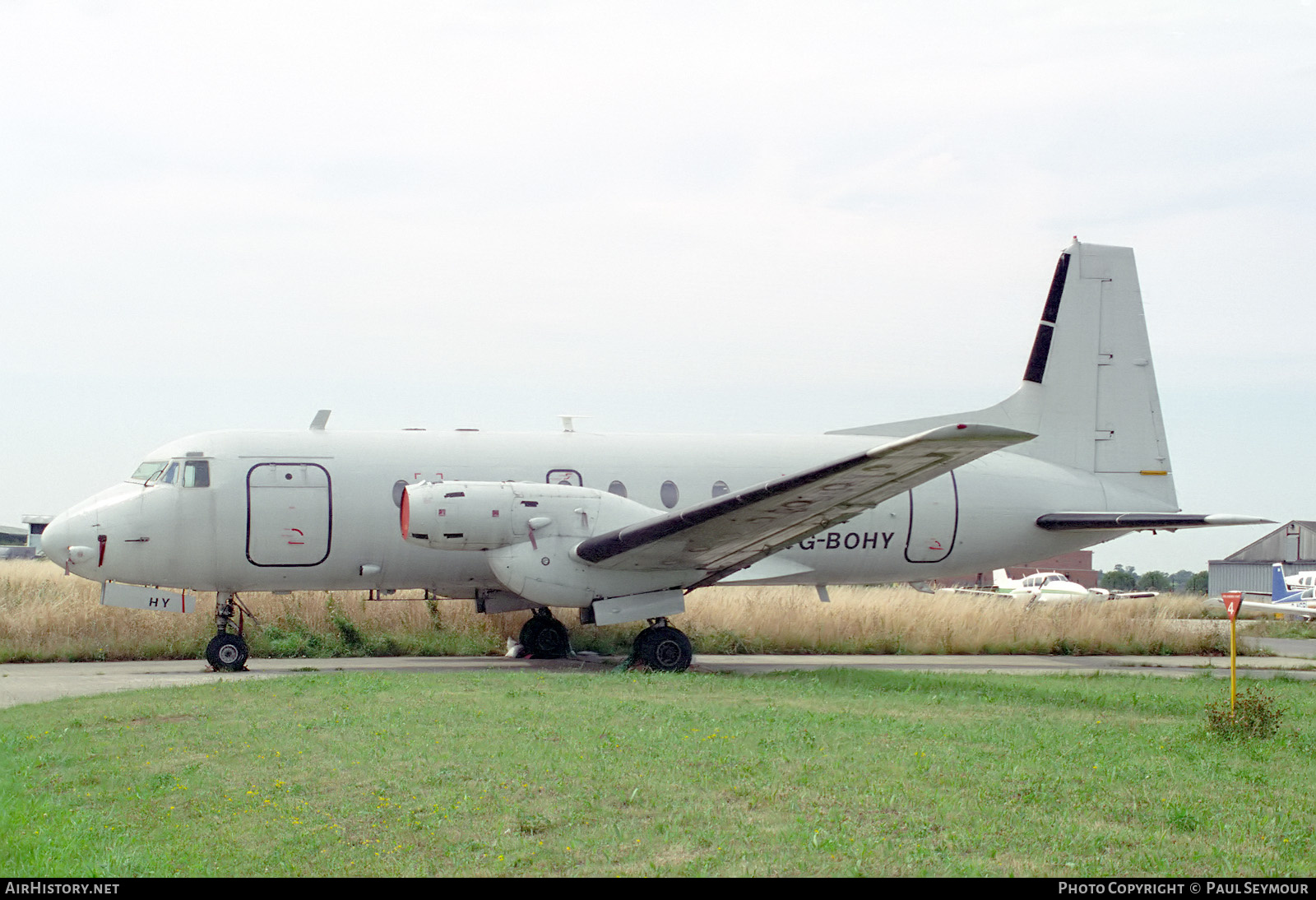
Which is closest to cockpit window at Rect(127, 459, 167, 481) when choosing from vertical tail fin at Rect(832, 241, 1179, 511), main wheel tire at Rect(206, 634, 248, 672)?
main wheel tire at Rect(206, 634, 248, 672)

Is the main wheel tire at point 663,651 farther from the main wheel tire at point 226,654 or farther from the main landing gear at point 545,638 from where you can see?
the main wheel tire at point 226,654

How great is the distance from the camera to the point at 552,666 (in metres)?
16.5

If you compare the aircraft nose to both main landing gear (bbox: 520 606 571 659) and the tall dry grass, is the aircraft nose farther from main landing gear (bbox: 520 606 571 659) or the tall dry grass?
main landing gear (bbox: 520 606 571 659)

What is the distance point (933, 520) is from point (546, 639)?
638cm

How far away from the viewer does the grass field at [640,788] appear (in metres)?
5.72

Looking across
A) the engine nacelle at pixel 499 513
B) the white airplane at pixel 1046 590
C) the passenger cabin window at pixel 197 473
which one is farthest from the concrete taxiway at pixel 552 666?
the white airplane at pixel 1046 590

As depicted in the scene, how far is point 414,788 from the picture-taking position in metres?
7.14

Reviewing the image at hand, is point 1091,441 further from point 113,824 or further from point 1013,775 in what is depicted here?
point 113,824

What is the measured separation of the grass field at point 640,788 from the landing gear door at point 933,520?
6123 millimetres

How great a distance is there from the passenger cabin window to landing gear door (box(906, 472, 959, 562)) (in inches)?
406

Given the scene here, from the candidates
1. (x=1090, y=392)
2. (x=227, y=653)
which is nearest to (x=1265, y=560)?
(x=1090, y=392)

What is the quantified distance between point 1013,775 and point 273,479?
1152 cm

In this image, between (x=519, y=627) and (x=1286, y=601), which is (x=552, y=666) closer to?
(x=519, y=627)

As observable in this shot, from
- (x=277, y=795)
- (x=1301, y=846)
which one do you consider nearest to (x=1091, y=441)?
(x=1301, y=846)
